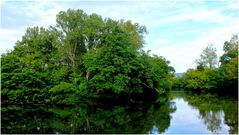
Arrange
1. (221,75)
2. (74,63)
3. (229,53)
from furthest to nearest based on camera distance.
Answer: (229,53), (221,75), (74,63)

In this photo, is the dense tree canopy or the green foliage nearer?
the dense tree canopy

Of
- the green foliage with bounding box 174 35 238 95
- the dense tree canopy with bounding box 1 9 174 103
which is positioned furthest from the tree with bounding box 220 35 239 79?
the dense tree canopy with bounding box 1 9 174 103

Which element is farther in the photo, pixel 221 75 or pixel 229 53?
pixel 229 53

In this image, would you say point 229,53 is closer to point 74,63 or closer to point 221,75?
point 221,75

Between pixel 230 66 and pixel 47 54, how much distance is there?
21.9 meters

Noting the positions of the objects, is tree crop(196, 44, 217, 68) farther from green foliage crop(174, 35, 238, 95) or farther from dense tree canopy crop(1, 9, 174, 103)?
dense tree canopy crop(1, 9, 174, 103)

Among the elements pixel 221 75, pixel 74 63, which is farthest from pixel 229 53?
pixel 74 63

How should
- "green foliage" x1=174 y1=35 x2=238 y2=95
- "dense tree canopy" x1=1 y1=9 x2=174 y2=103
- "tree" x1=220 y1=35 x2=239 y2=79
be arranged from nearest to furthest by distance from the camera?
1. "dense tree canopy" x1=1 y1=9 x2=174 y2=103
2. "green foliage" x1=174 y1=35 x2=238 y2=95
3. "tree" x1=220 y1=35 x2=239 y2=79

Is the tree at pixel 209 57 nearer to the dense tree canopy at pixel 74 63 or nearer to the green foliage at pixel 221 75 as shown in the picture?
the green foliage at pixel 221 75

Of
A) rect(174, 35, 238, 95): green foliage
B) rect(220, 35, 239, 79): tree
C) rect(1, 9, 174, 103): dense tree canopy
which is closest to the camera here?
rect(1, 9, 174, 103): dense tree canopy

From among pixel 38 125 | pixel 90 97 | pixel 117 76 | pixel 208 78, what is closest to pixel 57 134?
pixel 38 125

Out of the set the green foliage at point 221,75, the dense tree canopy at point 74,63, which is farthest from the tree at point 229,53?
the dense tree canopy at point 74,63

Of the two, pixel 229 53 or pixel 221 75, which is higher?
pixel 229 53

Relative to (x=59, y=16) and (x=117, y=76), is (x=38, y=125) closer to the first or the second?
(x=117, y=76)
